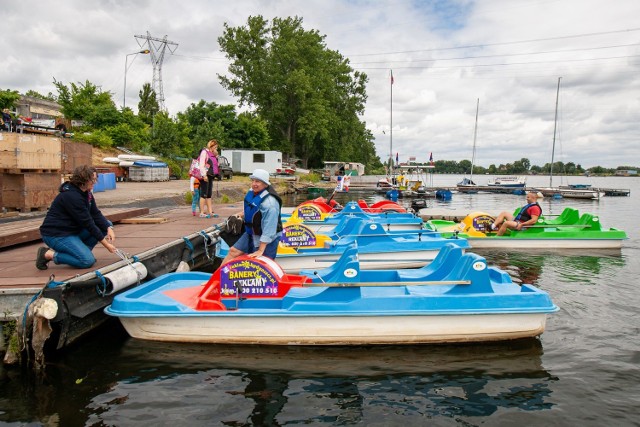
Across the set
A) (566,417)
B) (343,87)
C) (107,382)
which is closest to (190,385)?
(107,382)

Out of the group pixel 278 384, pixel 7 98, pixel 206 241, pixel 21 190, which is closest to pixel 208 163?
pixel 206 241

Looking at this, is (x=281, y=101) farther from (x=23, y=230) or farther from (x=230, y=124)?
(x=23, y=230)

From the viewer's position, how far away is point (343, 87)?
67625 millimetres

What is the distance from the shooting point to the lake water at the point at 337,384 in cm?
483

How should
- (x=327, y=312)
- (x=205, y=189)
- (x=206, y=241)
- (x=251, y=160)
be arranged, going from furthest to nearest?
(x=251, y=160), (x=205, y=189), (x=206, y=241), (x=327, y=312)

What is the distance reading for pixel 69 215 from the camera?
257 inches

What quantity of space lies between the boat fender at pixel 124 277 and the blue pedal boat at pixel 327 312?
0.25 metres

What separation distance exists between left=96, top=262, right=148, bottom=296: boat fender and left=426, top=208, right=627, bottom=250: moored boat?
914cm

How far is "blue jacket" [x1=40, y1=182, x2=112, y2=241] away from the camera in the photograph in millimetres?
6449

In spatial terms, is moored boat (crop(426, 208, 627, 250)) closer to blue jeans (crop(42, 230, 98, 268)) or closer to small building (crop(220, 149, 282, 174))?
blue jeans (crop(42, 230, 98, 268))

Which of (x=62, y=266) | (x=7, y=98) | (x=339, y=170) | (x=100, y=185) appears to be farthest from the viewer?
(x=339, y=170)

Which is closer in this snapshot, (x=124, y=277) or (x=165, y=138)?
(x=124, y=277)

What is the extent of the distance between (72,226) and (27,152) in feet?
21.7

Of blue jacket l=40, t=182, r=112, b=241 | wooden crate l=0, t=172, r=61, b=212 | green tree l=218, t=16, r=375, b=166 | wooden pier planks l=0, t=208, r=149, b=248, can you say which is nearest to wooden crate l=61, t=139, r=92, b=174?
wooden crate l=0, t=172, r=61, b=212
